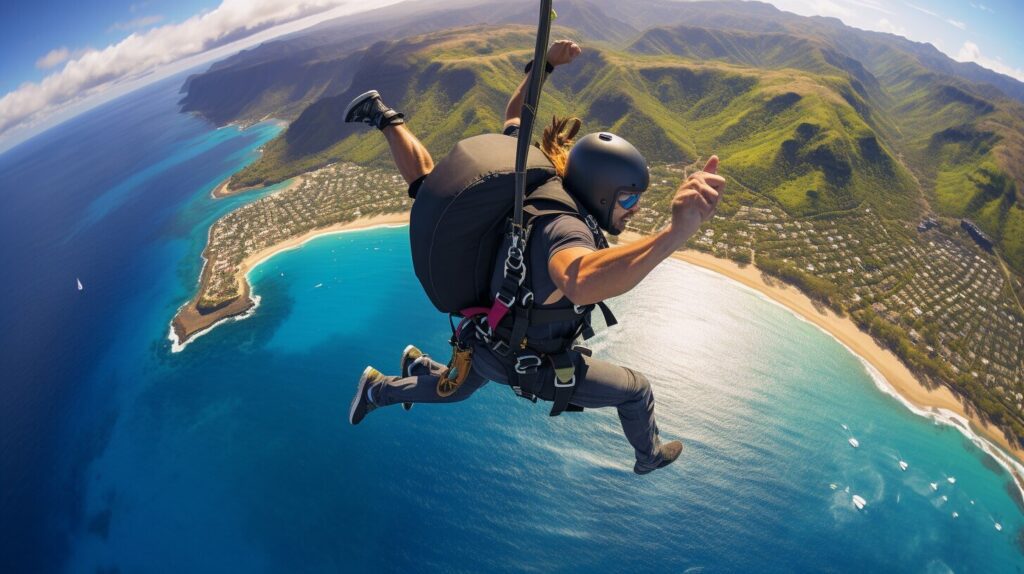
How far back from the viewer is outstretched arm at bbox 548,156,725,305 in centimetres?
168

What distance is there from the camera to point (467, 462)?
907 inches

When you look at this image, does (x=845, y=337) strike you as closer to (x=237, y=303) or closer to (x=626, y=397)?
(x=626, y=397)

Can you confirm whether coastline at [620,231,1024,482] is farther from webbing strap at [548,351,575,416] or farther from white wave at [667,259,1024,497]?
webbing strap at [548,351,575,416]

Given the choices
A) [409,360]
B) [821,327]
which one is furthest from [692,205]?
[821,327]

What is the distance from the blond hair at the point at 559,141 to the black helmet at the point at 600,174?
0.14 meters

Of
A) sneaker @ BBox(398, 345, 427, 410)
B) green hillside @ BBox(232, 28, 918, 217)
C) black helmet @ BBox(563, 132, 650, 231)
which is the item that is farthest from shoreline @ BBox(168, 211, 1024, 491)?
black helmet @ BBox(563, 132, 650, 231)

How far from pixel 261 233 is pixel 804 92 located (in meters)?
86.2

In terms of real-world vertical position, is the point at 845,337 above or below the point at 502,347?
below

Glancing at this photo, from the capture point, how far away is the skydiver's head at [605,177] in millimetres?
2760

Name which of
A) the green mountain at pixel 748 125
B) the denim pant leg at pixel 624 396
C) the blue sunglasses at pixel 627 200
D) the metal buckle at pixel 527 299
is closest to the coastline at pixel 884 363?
the green mountain at pixel 748 125

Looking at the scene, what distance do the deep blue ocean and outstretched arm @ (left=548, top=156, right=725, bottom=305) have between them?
22500 mm

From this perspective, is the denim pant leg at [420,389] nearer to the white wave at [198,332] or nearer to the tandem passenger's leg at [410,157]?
the tandem passenger's leg at [410,157]

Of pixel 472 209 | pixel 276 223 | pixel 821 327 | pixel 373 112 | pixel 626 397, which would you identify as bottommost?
pixel 821 327

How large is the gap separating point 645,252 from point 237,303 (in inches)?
1732
